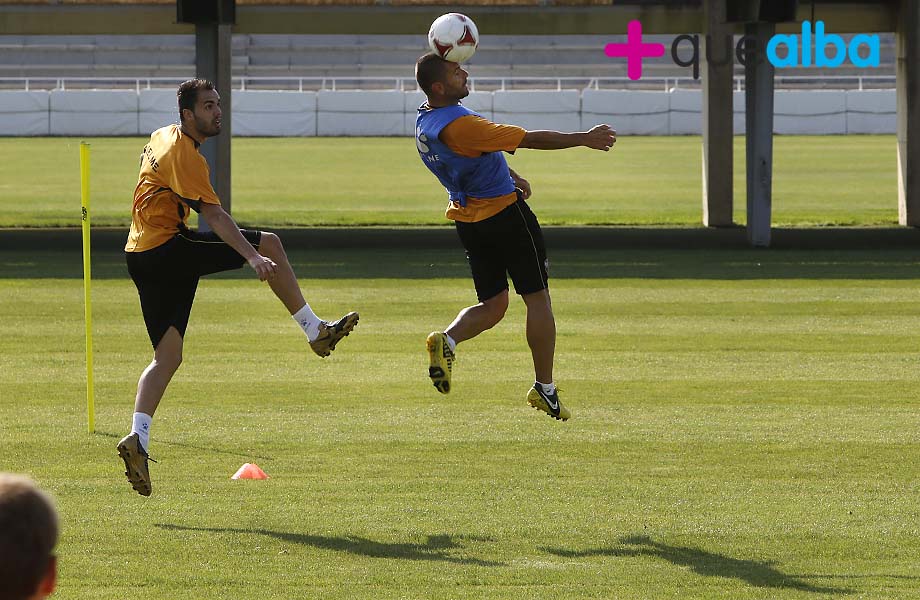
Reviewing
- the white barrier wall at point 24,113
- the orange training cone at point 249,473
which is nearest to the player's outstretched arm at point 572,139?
the orange training cone at point 249,473

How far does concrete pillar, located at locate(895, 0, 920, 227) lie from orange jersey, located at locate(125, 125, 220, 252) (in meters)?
19.5

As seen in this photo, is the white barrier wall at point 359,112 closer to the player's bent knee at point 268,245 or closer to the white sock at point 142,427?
the player's bent knee at point 268,245

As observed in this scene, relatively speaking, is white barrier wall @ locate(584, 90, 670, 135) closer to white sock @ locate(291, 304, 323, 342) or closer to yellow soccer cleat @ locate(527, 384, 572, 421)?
yellow soccer cleat @ locate(527, 384, 572, 421)

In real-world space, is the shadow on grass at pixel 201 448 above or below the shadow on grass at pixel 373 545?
above

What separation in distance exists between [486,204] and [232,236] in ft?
5.18

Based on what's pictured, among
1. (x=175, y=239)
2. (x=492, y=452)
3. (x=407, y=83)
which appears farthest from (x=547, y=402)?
(x=407, y=83)

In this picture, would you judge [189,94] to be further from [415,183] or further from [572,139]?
[415,183]

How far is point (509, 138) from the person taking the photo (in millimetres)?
7961

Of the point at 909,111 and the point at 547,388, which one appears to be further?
the point at 909,111

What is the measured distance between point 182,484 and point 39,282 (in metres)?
10.2

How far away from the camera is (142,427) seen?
7.61 m

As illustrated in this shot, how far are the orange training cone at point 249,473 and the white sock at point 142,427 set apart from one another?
2.73 ft

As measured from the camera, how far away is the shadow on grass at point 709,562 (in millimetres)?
6281

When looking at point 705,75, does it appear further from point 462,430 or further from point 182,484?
point 182,484
